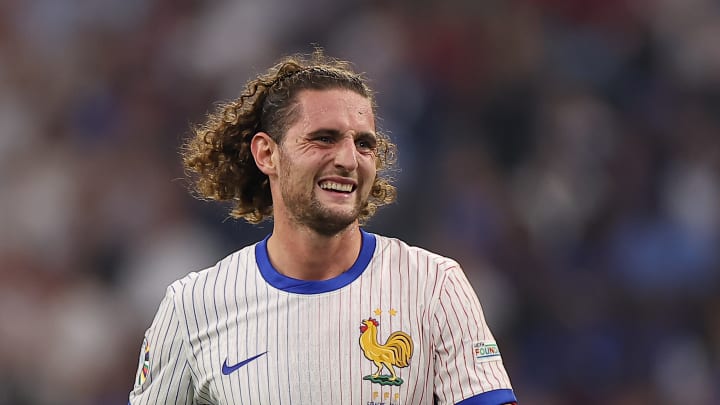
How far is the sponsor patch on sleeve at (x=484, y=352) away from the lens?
3326 mm

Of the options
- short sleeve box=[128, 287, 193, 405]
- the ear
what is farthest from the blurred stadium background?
short sleeve box=[128, 287, 193, 405]

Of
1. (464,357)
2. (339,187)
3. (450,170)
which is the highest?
(450,170)

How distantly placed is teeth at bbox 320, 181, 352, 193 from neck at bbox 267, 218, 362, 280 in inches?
5.8

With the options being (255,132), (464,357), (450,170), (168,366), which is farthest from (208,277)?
(450,170)

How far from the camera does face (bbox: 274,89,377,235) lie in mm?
3418

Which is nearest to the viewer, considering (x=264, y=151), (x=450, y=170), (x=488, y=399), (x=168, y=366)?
(x=488, y=399)

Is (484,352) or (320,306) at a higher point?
(320,306)

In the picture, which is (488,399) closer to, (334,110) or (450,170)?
(334,110)

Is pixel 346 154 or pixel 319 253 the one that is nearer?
pixel 346 154

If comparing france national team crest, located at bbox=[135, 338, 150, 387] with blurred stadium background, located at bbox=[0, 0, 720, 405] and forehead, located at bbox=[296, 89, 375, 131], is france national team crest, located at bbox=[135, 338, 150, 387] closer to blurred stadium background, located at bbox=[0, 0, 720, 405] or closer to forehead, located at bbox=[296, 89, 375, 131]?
forehead, located at bbox=[296, 89, 375, 131]

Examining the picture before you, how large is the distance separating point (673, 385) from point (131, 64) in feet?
13.1

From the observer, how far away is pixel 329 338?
11.1 ft

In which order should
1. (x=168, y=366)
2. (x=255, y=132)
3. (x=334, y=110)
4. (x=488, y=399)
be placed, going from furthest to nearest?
1. (x=255, y=132)
2. (x=168, y=366)
3. (x=334, y=110)
4. (x=488, y=399)

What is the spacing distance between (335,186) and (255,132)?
51cm
